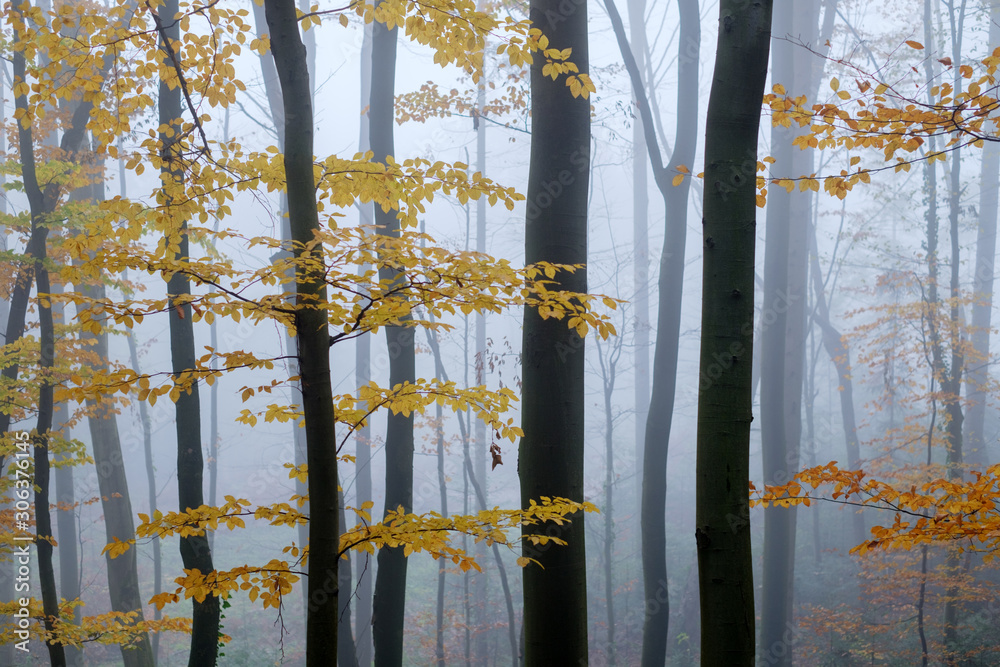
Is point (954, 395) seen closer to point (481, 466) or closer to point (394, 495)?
point (394, 495)

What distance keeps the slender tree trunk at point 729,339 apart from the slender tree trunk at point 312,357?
55.7 inches

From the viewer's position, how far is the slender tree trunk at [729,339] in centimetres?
241

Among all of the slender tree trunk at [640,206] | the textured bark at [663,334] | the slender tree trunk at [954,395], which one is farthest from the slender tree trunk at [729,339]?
the slender tree trunk at [640,206]

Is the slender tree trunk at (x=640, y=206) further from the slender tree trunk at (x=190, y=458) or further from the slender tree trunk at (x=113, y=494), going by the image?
the slender tree trunk at (x=190, y=458)

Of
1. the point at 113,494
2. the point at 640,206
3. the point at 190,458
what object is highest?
the point at 640,206

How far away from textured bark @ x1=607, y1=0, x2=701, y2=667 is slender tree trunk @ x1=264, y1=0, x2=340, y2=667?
5.49 m

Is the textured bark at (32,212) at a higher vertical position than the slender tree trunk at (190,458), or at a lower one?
higher

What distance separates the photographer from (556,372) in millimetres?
3525

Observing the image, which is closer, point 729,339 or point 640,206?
point 729,339

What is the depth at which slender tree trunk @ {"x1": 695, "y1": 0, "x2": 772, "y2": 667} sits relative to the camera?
2.41 metres

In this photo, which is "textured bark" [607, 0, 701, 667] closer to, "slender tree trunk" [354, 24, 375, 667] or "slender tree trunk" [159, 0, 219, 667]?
"slender tree trunk" [354, 24, 375, 667]

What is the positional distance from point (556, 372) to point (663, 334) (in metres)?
4.94

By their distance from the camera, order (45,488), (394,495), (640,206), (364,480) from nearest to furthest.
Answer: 1. (45,488)
2. (394,495)
3. (364,480)
4. (640,206)

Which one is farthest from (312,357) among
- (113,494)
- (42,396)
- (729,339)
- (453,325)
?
(113,494)
